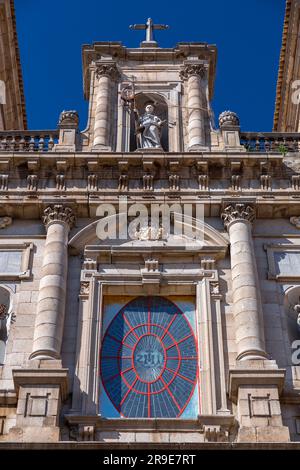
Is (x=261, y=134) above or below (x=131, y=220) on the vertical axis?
above

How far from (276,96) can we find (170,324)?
12.0 metres

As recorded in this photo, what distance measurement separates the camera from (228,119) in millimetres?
20969

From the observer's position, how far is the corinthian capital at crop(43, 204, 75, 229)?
18203mm

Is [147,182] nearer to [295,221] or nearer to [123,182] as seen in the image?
[123,182]

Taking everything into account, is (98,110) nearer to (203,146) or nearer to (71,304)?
(203,146)

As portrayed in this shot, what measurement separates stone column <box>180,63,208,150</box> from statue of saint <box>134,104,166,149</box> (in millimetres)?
721

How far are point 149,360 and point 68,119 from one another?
682 cm

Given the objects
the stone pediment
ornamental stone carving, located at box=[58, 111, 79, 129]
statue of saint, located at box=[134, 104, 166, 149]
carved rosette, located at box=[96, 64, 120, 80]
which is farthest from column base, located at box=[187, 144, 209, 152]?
carved rosette, located at box=[96, 64, 120, 80]

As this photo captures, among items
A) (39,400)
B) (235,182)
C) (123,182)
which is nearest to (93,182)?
(123,182)

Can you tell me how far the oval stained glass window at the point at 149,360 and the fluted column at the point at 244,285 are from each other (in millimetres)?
1023

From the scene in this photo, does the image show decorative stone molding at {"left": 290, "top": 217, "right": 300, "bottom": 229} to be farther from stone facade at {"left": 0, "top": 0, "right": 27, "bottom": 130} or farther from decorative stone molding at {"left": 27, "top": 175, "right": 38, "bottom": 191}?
stone facade at {"left": 0, "top": 0, "right": 27, "bottom": 130}

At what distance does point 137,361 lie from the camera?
645 inches

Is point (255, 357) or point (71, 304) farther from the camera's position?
point (71, 304)

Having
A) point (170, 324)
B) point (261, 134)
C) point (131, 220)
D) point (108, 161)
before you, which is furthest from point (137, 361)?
point (261, 134)
